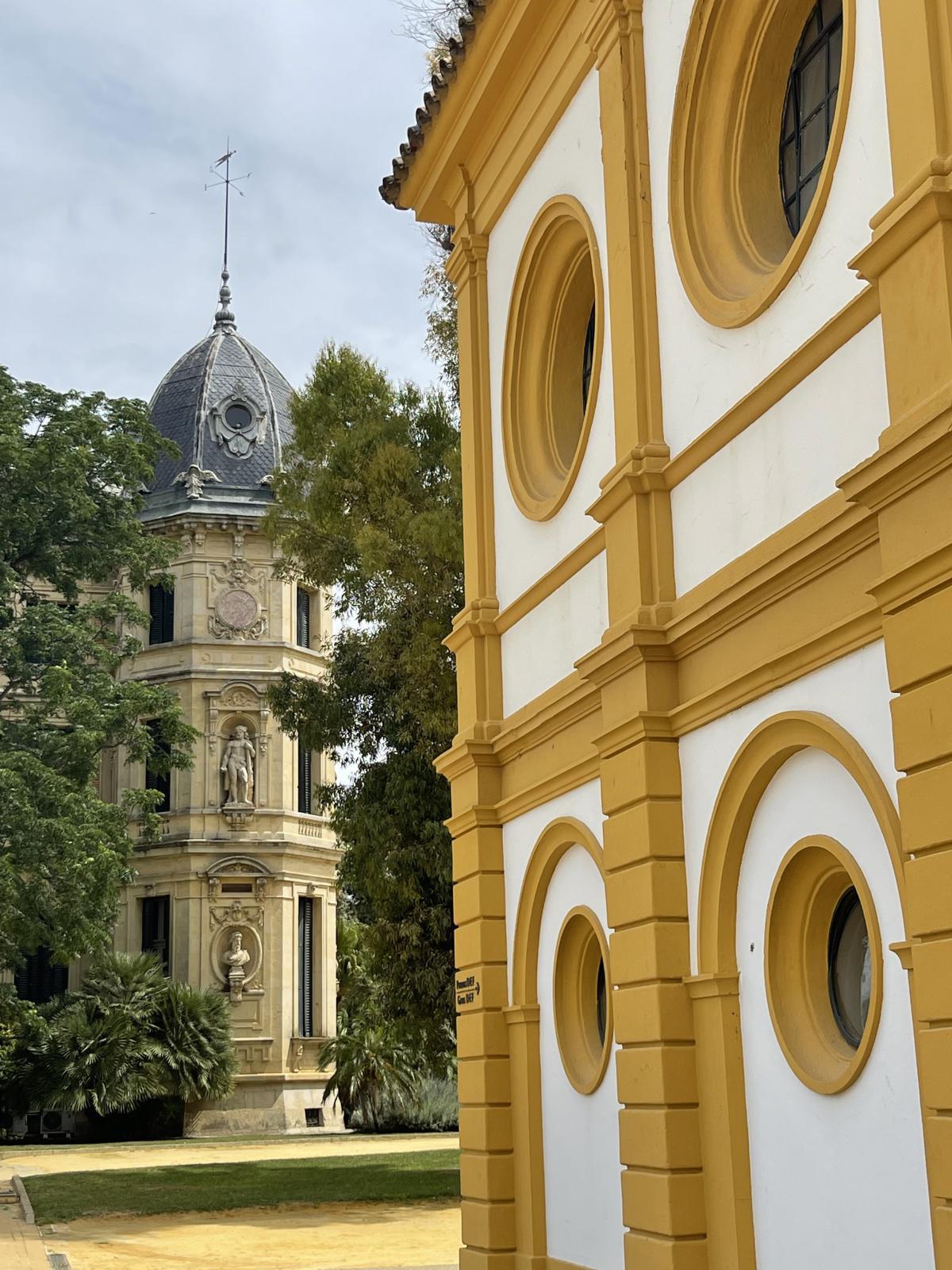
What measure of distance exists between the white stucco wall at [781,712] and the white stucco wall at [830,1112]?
0.27 metres

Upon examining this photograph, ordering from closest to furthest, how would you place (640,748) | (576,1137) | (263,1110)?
(640,748) → (576,1137) → (263,1110)

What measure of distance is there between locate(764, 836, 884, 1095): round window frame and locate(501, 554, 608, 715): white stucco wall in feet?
9.01

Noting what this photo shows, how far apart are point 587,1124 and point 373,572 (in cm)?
1163

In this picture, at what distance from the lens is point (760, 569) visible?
817 cm

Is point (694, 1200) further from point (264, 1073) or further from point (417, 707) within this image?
point (264, 1073)

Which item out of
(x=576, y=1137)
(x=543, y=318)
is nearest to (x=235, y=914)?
→ (x=543, y=318)

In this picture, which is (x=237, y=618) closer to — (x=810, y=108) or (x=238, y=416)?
(x=238, y=416)

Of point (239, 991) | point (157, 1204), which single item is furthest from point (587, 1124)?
point (239, 991)

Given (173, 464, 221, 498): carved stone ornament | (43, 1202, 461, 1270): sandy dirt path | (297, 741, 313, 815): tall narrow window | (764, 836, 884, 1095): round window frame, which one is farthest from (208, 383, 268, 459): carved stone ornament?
(764, 836, 884, 1095): round window frame

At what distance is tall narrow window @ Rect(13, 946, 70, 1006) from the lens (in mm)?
41719

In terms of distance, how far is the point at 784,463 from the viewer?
325 inches

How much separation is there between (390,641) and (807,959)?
45.6 ft

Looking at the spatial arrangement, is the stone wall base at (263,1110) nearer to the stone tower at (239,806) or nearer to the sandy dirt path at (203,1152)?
the stone tower at (239,806)

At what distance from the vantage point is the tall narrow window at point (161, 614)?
44.0 metres
